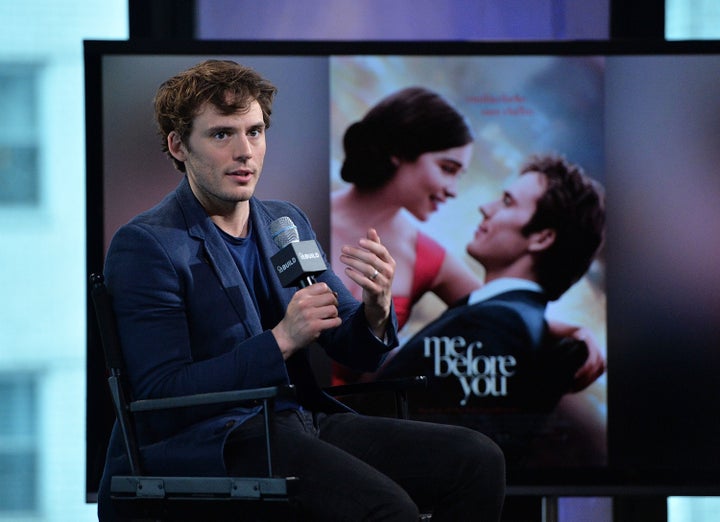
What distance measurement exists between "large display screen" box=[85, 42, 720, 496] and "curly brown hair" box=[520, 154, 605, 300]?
0.03m

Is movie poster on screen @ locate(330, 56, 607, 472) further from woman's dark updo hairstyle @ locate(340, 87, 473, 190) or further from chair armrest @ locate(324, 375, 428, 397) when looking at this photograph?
chair armrest @ locate(324, 375, 428, 397)

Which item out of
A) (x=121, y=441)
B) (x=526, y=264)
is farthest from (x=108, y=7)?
(x=121, y=441)

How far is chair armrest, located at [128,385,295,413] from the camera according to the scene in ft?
6.49

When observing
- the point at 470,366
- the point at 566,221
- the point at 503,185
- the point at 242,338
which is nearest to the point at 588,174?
the point at 566,221

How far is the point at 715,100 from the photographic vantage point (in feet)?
12.4

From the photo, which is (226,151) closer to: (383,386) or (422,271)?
(383,386)

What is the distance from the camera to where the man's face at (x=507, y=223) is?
12.3ft

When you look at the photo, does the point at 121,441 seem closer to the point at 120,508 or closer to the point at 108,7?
the point at 120,508

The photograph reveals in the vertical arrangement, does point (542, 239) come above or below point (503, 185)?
below

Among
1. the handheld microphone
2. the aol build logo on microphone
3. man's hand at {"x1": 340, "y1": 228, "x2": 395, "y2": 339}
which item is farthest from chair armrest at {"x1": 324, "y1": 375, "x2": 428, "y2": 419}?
the aol build logo on microphone

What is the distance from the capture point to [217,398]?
2004 mm

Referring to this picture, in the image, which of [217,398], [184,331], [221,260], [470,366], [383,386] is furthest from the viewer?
[470,366]

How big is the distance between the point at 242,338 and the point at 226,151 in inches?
14.4

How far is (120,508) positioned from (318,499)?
0.39 meters
